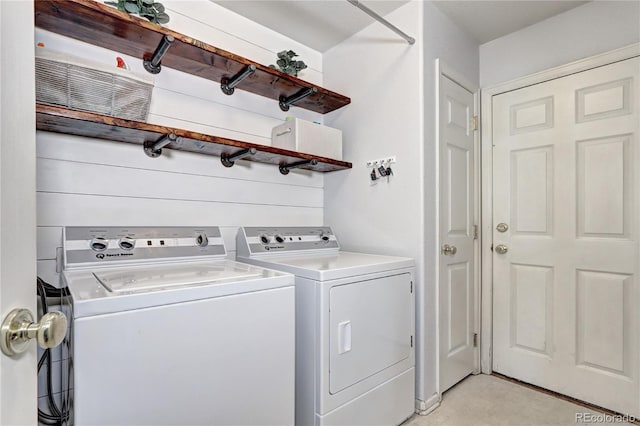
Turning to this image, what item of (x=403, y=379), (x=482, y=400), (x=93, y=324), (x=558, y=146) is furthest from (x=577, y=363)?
(x=93, y=324)

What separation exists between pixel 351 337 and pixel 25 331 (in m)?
1.25

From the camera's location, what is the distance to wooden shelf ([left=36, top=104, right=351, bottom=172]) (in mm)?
1326

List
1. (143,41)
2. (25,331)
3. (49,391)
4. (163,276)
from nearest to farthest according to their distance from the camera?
(25,331)
(163,276)
(49,391)
(143,41)

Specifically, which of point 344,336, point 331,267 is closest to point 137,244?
point 331,267

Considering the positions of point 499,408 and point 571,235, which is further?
point 571,235

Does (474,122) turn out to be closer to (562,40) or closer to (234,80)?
(562,40)

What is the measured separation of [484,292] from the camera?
2.48m

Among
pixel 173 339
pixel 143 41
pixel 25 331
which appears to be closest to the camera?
pixel 25 331

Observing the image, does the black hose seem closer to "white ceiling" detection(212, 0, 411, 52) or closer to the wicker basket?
the wicker basket

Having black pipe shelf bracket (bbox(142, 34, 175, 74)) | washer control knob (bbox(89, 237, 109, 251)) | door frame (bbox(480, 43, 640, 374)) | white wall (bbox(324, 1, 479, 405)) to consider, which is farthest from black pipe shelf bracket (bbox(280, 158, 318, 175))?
door frame (bbox(480, 43, 640, 374))

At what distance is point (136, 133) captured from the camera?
1570mm

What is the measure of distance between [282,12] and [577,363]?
2903 mm

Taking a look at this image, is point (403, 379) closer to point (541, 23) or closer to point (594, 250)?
point (594, 250)

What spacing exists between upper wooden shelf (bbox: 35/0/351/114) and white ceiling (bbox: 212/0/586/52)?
0.48 m
